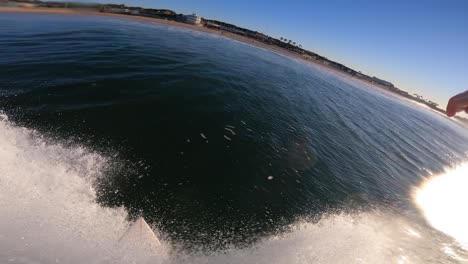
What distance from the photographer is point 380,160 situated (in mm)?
19094

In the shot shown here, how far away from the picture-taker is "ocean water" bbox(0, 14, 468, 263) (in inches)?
289

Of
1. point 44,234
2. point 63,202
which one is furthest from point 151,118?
point 44,234

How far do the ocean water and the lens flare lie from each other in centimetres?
14

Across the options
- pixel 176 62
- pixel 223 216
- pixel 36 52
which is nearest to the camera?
pixel 223 216

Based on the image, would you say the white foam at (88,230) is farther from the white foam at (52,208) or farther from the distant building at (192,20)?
the distant building at (192,20)

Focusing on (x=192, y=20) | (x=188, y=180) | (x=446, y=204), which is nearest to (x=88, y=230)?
(x=188, y=180)

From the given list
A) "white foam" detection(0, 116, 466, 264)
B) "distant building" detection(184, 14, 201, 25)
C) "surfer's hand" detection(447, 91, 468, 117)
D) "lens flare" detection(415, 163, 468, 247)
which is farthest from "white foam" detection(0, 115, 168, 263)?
"distant building" detection(184, 14, 201, 25)

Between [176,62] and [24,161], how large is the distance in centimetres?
1865

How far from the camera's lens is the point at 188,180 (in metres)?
9.99

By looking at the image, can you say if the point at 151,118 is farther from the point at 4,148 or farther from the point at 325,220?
the point at 325,220

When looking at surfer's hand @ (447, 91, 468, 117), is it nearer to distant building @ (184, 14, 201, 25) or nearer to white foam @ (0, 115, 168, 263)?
white foam @ (0, 115, 168, 263)

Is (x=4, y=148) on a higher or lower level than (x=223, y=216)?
lower

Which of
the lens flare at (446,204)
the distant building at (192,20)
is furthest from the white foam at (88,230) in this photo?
the distant building at (192,20)

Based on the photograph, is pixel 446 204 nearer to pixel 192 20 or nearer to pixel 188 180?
pixel 188 180
